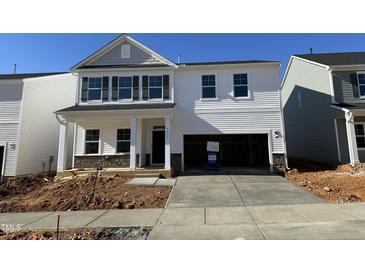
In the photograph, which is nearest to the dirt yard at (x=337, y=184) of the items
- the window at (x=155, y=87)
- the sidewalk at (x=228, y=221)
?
the sidewalk at (x=228, y=221)

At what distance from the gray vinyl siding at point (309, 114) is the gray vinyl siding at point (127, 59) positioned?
36.3ft

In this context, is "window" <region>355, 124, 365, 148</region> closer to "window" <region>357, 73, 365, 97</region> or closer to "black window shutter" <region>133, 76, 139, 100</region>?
"window" <region>357, 73, 365, 97</region>

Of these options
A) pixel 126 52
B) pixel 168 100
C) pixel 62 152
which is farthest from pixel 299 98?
pixel 62 152

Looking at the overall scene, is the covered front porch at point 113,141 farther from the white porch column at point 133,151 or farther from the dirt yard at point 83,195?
the dirt yard at point 83,195

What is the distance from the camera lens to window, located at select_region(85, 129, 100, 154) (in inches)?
575

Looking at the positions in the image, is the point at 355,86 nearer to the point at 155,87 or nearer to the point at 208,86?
the point at 208,86

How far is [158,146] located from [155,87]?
3.71 metres

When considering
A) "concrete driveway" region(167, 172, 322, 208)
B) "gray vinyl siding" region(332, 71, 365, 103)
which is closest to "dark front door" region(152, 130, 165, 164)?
"concrete driveway" region(167, 172, 322, 208)

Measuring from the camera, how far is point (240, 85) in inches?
561

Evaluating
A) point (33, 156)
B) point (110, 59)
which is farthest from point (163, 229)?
point (33, 156)

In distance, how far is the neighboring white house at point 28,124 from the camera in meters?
14.4

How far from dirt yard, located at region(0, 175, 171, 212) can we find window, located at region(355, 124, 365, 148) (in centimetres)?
1256

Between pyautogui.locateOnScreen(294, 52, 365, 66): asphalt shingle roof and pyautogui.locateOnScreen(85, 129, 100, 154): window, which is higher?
pyautogui.locateOnScreen(294, 52, 365, 66): asphalt shingle roof

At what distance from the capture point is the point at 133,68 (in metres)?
14.3
